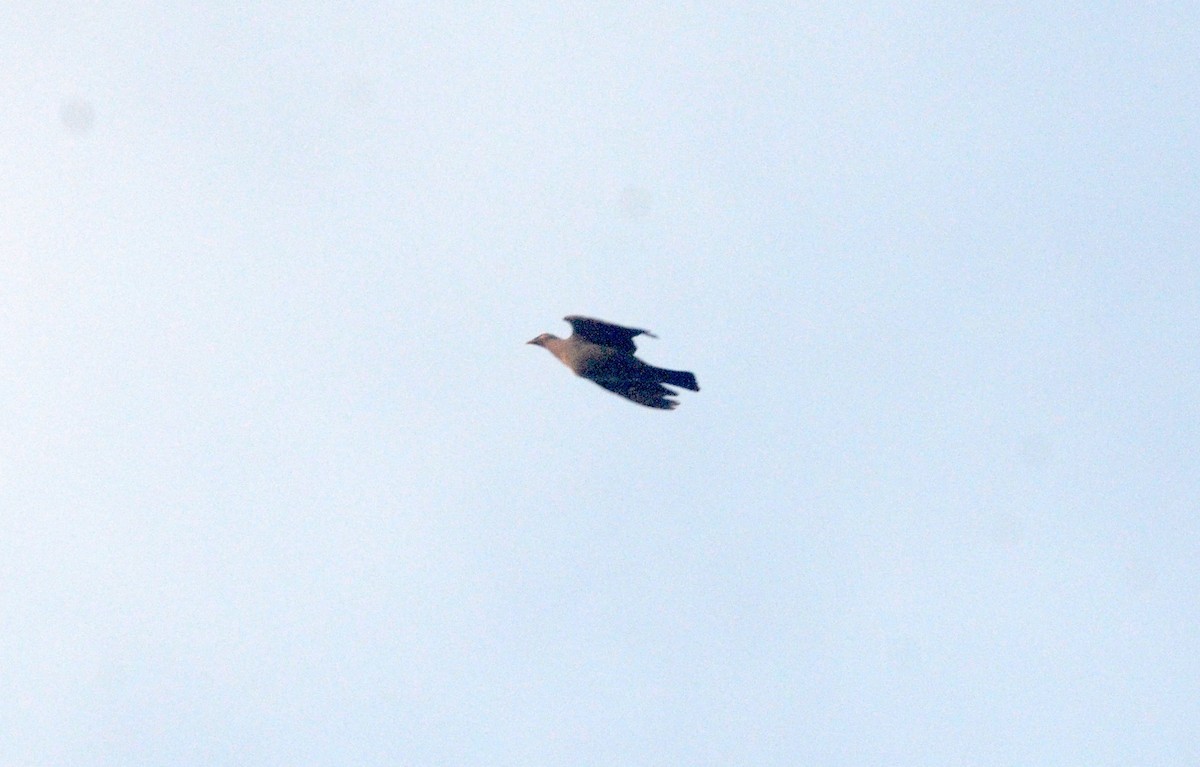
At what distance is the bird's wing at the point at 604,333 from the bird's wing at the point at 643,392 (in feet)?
2.47

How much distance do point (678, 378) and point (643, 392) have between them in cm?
89

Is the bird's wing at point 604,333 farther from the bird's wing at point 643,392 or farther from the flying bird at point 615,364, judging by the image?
the bird's wing at point 643,392

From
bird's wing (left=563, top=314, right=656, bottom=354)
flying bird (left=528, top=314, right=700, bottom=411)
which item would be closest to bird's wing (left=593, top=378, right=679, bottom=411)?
flying bird (left=528, top=314, right=700, bottom=411)

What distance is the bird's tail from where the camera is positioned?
20.6 metres

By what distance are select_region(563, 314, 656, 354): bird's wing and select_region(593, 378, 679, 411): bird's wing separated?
753 millimetres

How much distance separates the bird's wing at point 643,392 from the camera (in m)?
21.2

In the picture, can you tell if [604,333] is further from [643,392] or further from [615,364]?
[643,392]

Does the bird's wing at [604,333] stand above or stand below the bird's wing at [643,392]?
above

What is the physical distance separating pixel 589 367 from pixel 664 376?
1235 millimetres

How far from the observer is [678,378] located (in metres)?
20.7

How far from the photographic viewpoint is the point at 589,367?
69.2 feet

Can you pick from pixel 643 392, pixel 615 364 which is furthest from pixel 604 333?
pixel 643 392

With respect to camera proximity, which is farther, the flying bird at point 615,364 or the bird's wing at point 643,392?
the bird's wing at point 643,392

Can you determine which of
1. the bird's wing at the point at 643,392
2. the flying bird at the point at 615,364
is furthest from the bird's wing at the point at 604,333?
the bird's wing at the point at 643,392
